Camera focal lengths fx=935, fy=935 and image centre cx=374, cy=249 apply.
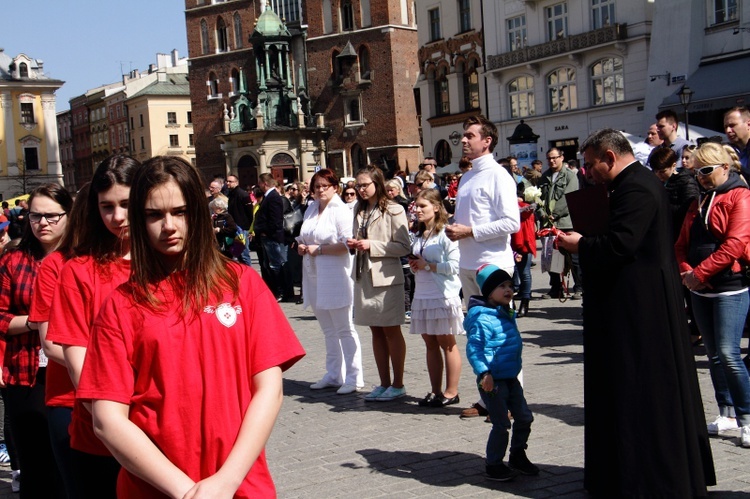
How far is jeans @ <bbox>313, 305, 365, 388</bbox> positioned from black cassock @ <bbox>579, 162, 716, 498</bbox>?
12.6 ft

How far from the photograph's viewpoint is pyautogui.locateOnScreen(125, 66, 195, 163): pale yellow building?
304 feet

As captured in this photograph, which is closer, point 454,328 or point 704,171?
point 704,171

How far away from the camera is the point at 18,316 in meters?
5.23

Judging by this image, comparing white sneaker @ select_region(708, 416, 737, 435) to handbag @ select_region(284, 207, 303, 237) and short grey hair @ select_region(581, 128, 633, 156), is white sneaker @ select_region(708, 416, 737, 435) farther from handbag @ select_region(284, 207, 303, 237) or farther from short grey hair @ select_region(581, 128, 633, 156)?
handbag @ select_region(284, 207, 303, 237)

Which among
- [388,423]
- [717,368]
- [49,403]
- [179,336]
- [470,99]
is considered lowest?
[388,423]

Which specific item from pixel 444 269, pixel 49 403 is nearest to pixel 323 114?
pixel 444 269

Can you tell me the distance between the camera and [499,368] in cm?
600

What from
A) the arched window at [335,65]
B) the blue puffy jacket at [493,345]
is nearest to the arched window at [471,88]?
the arched window at [335,65]

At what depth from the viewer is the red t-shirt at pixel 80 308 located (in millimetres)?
3545

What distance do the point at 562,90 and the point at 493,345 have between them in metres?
35.9

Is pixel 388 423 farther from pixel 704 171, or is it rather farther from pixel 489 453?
pixel 704 171

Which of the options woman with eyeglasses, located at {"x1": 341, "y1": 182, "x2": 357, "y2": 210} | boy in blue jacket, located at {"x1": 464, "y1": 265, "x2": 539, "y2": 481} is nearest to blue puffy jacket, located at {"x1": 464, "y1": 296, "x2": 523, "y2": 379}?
boy in blue jacket, located at {"x1": 464, "y1": 265, "x2": 539, "y2": 481}

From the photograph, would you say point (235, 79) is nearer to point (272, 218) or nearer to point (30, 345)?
point (272, 218)

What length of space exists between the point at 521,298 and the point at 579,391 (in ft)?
15.4
